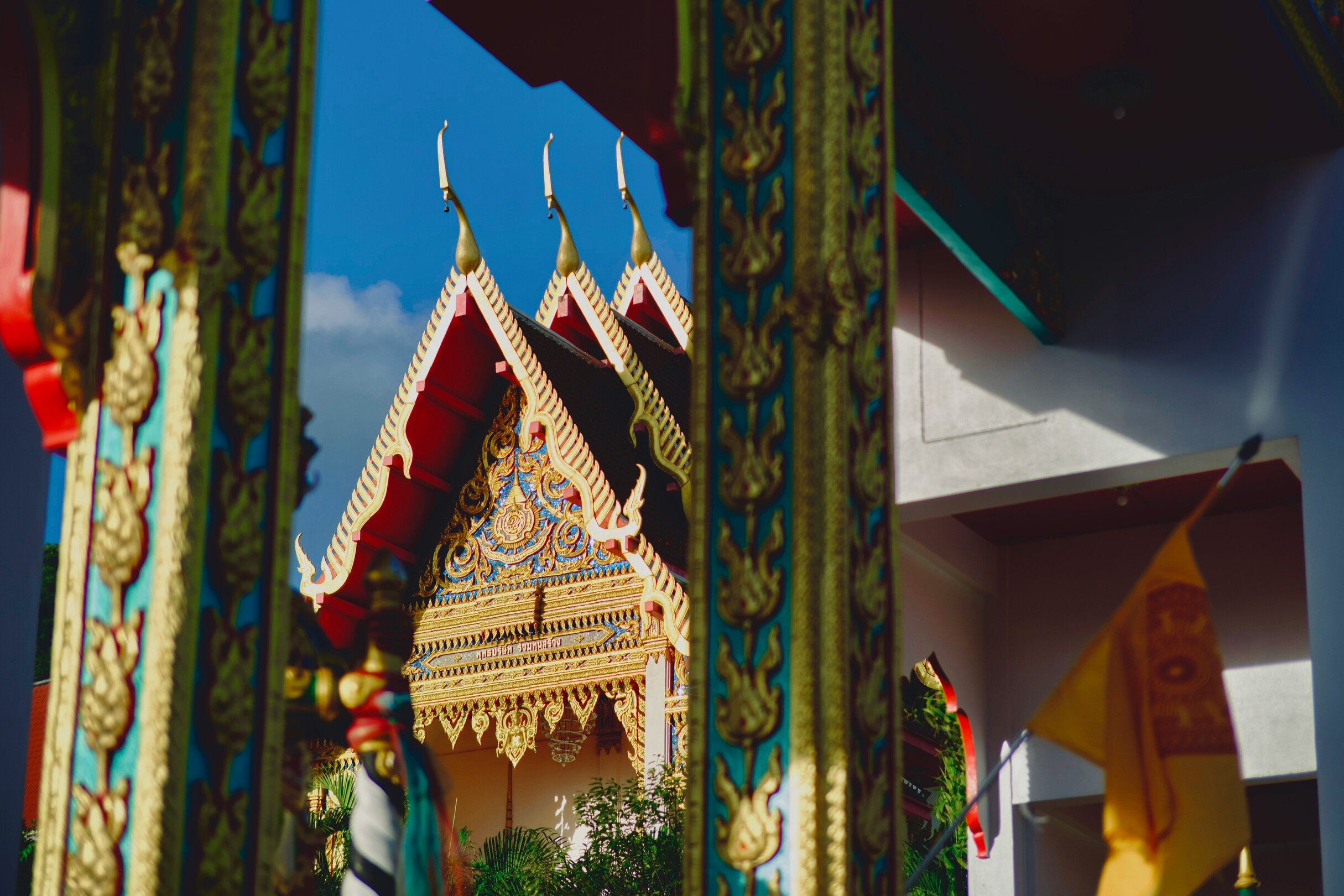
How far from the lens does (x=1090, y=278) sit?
5.87m

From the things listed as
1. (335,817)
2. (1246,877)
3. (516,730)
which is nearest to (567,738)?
(516,730)

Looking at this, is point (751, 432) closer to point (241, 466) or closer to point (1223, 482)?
point (241, 466)

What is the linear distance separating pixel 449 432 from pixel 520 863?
323 centimetres

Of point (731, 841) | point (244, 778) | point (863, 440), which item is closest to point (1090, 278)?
point (863, 440)

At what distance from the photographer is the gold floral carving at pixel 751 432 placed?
257cm

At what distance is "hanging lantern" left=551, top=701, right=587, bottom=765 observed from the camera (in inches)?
421

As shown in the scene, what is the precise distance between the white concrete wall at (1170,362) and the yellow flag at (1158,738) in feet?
7.02

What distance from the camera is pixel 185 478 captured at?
1.77m

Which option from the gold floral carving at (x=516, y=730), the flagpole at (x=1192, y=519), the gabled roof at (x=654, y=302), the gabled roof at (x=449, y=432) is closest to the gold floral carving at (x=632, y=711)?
the gold floral carving at (x=516, y=730)

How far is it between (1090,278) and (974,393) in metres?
0.61

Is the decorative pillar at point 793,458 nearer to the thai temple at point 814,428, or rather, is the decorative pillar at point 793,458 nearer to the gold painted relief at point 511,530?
the thai temple at point 814,428

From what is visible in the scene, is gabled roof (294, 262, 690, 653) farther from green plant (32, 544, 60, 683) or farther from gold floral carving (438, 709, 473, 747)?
green plant (32, 544, 60, 683)

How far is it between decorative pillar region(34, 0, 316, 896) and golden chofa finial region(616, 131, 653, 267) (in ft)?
27.6

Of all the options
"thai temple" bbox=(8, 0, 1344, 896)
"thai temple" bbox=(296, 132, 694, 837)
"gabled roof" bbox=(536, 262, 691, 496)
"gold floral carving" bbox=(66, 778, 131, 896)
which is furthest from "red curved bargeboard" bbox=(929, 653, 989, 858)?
"gold floral carving" bbox=(66, 778, 131, 896)
